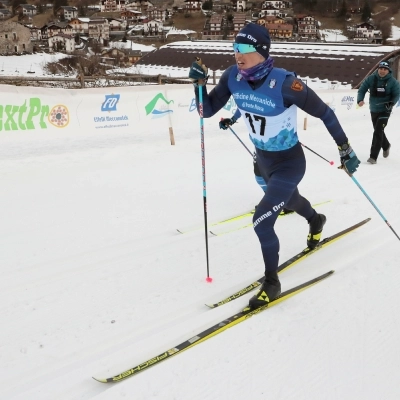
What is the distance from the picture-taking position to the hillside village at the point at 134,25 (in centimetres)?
6425

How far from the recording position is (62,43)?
71.6 m

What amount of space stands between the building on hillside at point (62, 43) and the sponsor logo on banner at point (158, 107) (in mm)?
→ 66266

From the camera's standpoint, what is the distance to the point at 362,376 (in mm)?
2699

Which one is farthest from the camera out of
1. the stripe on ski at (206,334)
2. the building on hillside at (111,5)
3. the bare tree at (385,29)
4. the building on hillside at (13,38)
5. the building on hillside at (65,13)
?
the building on hillside at (111,5)

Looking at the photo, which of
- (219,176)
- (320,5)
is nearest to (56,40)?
(320,5)

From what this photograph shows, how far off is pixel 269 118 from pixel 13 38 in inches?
2753

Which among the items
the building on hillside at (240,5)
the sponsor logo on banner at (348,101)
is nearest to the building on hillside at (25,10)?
the building on hillside at (240,5)

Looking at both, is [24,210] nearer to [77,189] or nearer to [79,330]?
[77,189]

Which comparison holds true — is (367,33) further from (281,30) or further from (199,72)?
(199,72)

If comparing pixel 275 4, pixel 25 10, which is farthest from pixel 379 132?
pixel 25 10

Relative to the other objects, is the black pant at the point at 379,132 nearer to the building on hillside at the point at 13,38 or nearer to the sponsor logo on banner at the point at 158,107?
the sponsor logo on banner at the point at 158,107

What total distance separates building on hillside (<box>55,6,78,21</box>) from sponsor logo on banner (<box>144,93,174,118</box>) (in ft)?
323

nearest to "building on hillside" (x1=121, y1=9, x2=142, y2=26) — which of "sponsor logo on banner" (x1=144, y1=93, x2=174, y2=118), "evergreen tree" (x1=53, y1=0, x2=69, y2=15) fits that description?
"evergreen tree" (x1=53, y1=0, x2=69, y2=15)

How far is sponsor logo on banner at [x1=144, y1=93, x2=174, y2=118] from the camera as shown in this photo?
1030 cm
